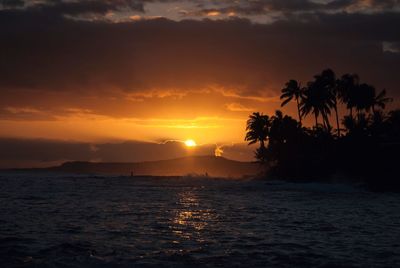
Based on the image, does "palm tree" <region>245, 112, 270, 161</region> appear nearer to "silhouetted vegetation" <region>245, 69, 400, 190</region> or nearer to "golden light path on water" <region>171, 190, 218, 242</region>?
"silhouetted vegetation" <region>245, 69, 400, 190</region>

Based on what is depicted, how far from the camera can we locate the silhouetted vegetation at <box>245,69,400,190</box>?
80438 mm

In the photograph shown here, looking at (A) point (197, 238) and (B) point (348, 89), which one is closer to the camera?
(A) point (197, 238)

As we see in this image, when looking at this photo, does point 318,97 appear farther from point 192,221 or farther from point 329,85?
point 192,221

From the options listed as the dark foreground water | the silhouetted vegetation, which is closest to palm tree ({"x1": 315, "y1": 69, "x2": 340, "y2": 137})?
the silhouetted vegetation

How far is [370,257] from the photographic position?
617 inches

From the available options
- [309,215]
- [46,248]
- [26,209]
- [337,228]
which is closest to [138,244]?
[46,248]

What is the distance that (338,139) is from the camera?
88312mm

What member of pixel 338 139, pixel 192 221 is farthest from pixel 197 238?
pixel 338 139

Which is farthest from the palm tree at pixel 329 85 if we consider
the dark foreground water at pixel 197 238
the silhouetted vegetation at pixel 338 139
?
the dark foreground water at pixel 197 238

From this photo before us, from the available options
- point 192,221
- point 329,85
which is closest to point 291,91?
point 329,85

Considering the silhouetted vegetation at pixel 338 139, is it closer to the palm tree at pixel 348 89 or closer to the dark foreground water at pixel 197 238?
the palm tree at pixel 348 89

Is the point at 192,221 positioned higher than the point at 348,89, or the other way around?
the point at 348,89

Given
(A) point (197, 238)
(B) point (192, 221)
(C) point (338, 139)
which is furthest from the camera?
(C) point (338, 139)

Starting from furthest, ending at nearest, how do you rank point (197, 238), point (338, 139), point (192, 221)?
point (338, 139)
point (192, 221)
point (197, 238)
